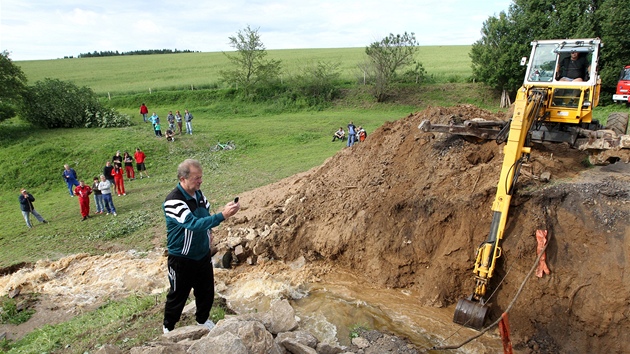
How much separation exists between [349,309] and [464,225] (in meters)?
2.64

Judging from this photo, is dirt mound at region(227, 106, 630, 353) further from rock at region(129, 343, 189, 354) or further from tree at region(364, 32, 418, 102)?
tree at region(364, 32, 418, 102)

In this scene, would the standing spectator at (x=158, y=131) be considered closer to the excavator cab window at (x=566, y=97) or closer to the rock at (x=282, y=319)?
the rock at (x=282, y=319)

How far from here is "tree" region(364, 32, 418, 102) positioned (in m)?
29.4

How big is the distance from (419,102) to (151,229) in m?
22.7

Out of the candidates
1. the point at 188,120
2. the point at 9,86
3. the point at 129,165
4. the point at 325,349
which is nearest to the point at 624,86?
the point at 325,349

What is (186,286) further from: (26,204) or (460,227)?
(26,204)

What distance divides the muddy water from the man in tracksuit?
85.1 inches

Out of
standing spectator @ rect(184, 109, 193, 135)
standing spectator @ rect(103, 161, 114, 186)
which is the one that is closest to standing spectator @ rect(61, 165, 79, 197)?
standing spectator @ rect(103, 161, 114, 186)

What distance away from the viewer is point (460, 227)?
24.3 ft

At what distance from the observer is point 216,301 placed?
6277mm

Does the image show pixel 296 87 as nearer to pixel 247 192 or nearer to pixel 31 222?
pixel 247 192

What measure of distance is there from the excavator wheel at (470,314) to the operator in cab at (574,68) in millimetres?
5436

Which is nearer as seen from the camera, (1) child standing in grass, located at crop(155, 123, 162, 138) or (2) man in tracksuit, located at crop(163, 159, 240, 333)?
(2) man in tracksuit, located at crop(163, 159, 240, 333)

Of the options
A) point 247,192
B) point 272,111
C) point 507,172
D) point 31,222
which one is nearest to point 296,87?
point 272,111
